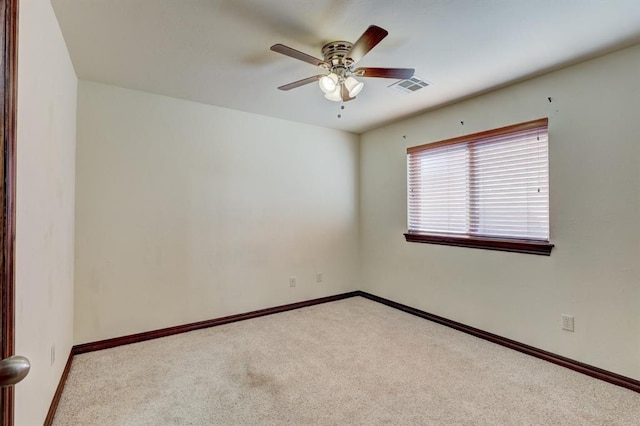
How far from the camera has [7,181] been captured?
A: 73cm

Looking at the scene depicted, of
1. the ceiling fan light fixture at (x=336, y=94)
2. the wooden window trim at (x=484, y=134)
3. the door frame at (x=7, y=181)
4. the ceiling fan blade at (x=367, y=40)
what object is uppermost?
the ceiling fan blade at (x=367, y=40)

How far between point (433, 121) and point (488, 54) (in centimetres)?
126

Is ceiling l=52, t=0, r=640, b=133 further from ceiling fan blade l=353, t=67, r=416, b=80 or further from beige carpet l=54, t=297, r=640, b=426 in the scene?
beige carpet l=54, t=297, r=640, b=426

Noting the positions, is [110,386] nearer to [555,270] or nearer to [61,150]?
[61,150]

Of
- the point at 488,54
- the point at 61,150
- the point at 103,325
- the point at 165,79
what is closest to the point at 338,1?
the point at 488,54

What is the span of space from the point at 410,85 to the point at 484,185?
48.2 inches

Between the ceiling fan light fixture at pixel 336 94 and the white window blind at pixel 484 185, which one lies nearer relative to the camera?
the ceiling fan light fixture at pixel 336 94

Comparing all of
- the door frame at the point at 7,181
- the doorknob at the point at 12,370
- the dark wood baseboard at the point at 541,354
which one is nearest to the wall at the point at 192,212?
the dark wood baseboard at the point at 541,354

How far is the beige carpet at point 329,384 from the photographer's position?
1865 mm

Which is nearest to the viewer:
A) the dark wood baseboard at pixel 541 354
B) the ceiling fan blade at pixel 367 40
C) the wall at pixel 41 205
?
the wall at pixel 41 205

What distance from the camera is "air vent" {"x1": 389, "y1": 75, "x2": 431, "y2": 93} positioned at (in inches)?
107

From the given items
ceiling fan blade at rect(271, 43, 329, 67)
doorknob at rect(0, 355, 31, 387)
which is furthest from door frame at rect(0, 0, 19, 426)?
ceiling fan blade at rect(271, 43, 329, 67)

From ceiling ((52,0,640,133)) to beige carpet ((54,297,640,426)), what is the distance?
Answer: 2360mm

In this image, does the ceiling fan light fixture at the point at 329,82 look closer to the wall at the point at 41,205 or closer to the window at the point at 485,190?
the wall at the point at 41,205
